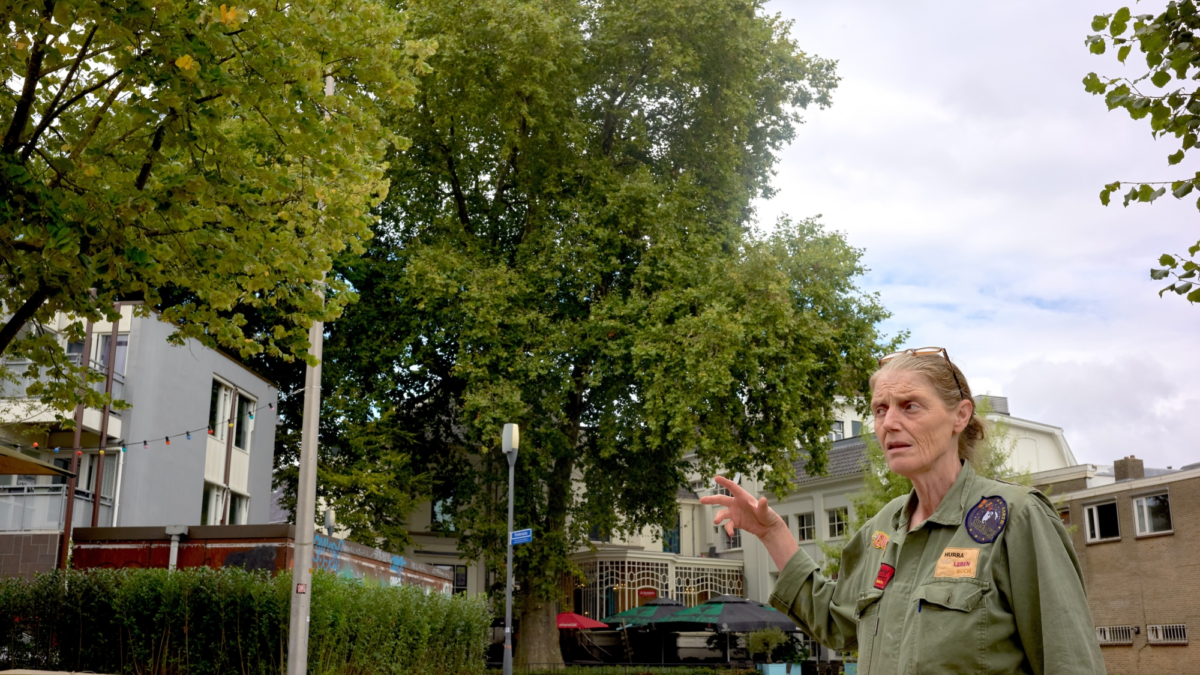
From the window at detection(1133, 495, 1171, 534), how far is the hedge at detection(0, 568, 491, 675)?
28.3 metres

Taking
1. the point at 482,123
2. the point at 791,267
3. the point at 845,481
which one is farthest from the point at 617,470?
the point at 845,481

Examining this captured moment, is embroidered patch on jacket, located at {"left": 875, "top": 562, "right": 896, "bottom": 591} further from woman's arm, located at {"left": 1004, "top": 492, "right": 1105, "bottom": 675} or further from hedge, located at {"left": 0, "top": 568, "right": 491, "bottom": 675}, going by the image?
hedge, located at {"left": 0, "top": 568, "right": 491, "bottom": 675}

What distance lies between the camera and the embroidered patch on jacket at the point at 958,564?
2.58 meters

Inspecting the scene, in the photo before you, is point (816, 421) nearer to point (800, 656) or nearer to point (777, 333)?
point (777, 333)

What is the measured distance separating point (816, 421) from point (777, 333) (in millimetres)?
2937

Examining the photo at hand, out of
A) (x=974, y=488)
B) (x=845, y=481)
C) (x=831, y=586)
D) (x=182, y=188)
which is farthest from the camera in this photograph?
(x=845, y=481)

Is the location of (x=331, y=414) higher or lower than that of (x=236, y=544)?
higher

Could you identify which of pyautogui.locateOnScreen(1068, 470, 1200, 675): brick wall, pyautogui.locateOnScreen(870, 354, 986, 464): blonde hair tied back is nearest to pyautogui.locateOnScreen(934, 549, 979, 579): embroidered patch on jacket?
pyautogui.locateOnScreen(870, 354, 986, 464): blonde hair tied back

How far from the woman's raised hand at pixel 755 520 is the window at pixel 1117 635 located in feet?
116

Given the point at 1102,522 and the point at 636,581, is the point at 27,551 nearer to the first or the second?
the point at 636,581

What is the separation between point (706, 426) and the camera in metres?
26.7

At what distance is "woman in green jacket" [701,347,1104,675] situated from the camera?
8.11ft

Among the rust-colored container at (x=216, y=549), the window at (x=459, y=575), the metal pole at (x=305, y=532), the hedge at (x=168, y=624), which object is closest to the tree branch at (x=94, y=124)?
the metal pole at (x=305, y=532)

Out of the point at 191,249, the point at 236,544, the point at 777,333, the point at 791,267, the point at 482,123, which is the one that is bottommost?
the point at 236,544
